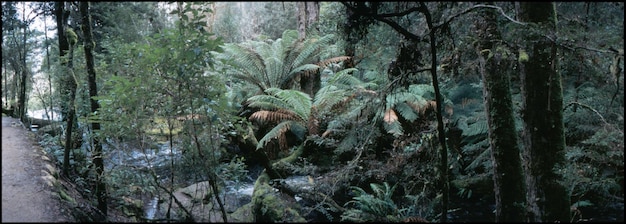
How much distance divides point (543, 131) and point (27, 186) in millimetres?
5265

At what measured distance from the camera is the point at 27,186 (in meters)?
4.54

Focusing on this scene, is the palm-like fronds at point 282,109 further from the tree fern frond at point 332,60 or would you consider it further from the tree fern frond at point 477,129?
the tree fern frond at point 477,129

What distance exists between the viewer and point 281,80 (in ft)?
32.1

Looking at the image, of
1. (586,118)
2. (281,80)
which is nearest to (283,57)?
(281,80)

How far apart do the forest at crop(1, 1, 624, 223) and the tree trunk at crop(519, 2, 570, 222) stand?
13mm

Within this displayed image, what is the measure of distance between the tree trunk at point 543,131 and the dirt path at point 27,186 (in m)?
3.94

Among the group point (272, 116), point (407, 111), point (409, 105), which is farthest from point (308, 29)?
point (407, 111)

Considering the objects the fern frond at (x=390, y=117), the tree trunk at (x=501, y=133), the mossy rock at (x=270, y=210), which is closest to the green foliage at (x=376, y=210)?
the mossy rock at (x=270, y=210)

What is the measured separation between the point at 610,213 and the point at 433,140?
2.81 meters

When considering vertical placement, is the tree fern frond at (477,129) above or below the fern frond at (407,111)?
below

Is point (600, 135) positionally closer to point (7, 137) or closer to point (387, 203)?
point (387, 203)

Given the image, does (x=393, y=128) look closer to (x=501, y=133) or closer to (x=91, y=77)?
(x=501, y=133)

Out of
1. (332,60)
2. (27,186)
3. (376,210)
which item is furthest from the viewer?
(332,60)

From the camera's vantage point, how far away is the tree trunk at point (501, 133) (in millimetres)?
4078
